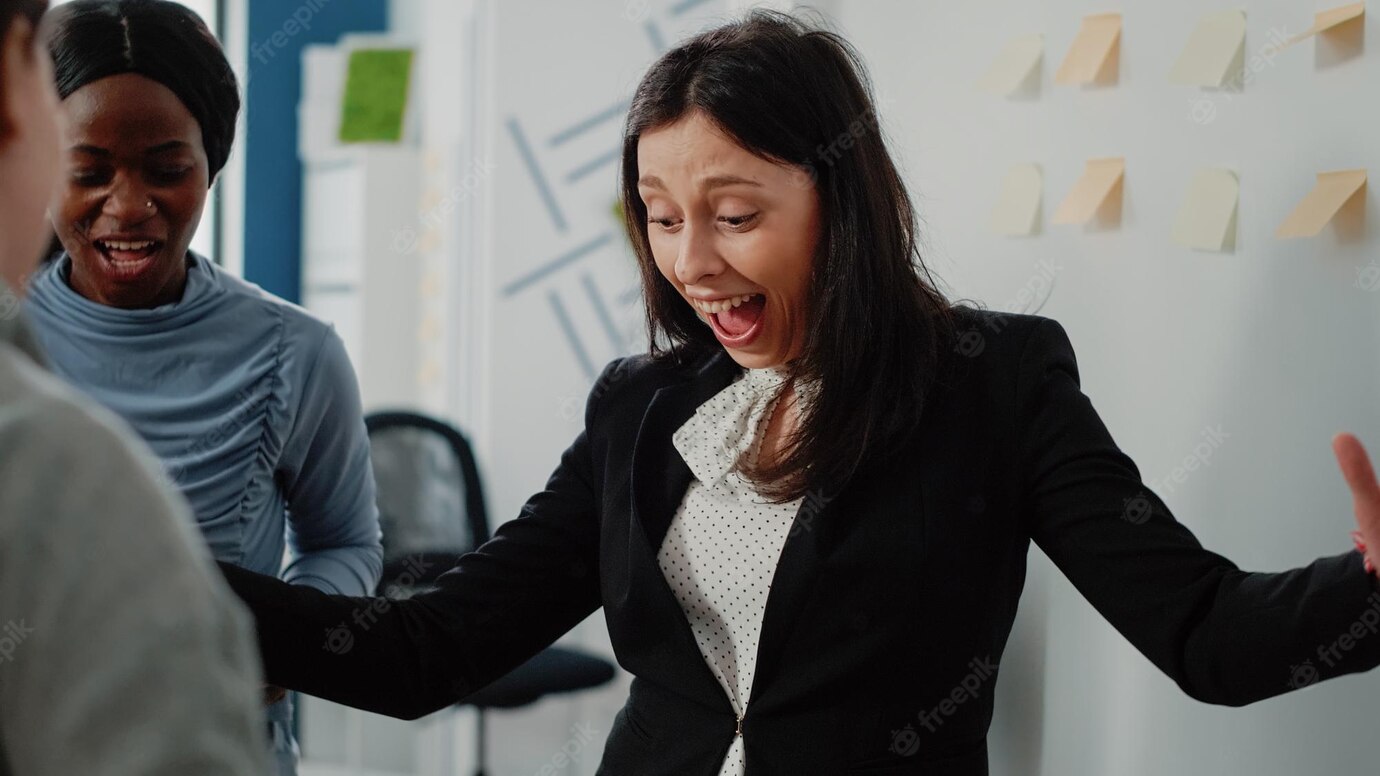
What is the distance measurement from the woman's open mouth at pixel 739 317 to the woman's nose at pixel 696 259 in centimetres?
5

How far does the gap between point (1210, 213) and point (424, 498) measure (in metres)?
2.37

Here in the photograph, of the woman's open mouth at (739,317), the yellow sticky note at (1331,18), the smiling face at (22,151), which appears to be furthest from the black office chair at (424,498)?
the smiling face at (22,151)

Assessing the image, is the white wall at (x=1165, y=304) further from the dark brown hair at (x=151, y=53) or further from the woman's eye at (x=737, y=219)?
the dark brown hair at (x=151, y=53)

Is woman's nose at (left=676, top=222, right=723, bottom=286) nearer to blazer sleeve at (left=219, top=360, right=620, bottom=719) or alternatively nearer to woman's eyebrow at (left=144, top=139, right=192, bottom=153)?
blazer sleeve at (left=219, top=360, right=620, bottom=719)

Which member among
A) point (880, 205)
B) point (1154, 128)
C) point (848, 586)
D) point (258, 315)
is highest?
point (1154, 128)

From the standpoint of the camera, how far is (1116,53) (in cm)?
145

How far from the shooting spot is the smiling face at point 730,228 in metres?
1.29

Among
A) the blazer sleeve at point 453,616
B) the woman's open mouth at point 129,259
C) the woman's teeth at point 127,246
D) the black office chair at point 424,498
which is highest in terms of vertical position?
the woman's teeth at point 127,246

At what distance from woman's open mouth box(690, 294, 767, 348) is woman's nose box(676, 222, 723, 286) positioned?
0.05m

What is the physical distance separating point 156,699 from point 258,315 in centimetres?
105

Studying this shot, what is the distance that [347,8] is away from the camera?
4.18 m

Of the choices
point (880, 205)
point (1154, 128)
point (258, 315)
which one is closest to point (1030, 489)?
point (880, 205)

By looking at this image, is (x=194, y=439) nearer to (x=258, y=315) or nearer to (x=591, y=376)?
(x=258, y=315)

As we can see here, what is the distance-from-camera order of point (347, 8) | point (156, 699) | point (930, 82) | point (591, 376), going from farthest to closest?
point (347, 8), point (591, 376), point (930, 82), point (156, 699)
